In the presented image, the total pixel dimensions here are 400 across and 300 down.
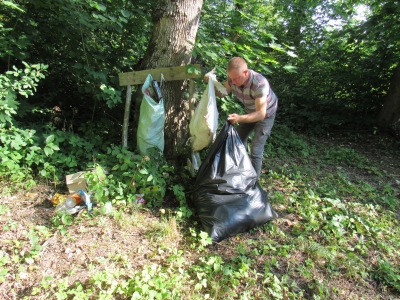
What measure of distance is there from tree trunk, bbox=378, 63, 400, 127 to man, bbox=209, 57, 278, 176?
4451mm

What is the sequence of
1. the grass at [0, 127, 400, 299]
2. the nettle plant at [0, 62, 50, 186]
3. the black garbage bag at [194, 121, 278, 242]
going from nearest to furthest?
1. the grass at [0, 127, 400, 299]
2. the black garbage bag at [194, 121, 278, 242]
3. the nettle plant at [0, 62, 50, 186]

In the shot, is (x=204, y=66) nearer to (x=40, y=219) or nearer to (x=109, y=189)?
(x=109, y=189)

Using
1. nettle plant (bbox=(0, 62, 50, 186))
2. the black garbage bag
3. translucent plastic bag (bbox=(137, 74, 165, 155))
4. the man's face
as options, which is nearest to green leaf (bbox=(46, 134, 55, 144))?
nettle plant (bbox=(0, 62, 50, 186))

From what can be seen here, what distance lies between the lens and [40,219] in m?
2.32

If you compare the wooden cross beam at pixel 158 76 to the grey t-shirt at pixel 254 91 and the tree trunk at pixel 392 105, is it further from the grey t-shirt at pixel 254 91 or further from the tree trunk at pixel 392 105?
the tree trunk at pixel 392 105

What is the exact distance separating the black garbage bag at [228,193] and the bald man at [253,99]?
10.5 inches

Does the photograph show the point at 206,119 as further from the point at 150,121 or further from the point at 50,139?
the point at 50,139

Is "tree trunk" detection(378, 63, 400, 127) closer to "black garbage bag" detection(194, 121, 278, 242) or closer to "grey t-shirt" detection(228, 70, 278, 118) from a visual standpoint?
"grey t-shirt" detection(228, 70, 278, 118)

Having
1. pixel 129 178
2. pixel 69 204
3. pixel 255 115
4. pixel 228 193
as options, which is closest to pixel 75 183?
pixel 69 204

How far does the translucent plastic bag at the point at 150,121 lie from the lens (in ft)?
8.93

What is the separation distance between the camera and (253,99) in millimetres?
2619

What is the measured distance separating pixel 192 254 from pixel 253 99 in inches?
60.3

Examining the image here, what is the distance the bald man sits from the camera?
242 centimetres

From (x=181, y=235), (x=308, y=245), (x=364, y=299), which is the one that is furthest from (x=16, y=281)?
(x=364, y=299)
